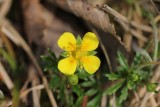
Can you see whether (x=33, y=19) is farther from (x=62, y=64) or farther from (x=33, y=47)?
(x=62, y=64)

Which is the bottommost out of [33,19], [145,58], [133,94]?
[133,94]

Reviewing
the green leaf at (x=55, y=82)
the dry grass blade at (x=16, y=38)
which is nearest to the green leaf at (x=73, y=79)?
the green leaf at (x=55, y=82)

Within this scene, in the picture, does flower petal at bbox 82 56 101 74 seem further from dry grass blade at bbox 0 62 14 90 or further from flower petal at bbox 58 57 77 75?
dry grass blade at bbox 0 62 14 90

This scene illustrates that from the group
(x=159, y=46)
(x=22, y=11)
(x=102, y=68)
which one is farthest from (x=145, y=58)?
(x=22, y=11)

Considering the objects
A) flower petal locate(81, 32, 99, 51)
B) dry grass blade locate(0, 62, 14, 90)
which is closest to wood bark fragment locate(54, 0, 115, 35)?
flower petal locate(81, 32, 99, 51)

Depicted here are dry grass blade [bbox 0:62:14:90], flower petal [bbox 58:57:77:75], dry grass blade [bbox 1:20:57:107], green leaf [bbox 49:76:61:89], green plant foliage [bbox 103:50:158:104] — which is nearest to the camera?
flower petal [bbox 58:57:77:75]

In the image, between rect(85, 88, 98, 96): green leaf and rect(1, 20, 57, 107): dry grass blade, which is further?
rect(1, 20, 57, 107): dry grass blade

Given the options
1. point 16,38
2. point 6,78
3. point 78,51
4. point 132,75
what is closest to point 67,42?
point 78,51

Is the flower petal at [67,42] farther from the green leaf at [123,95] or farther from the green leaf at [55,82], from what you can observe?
the green leaf at [123,95]
